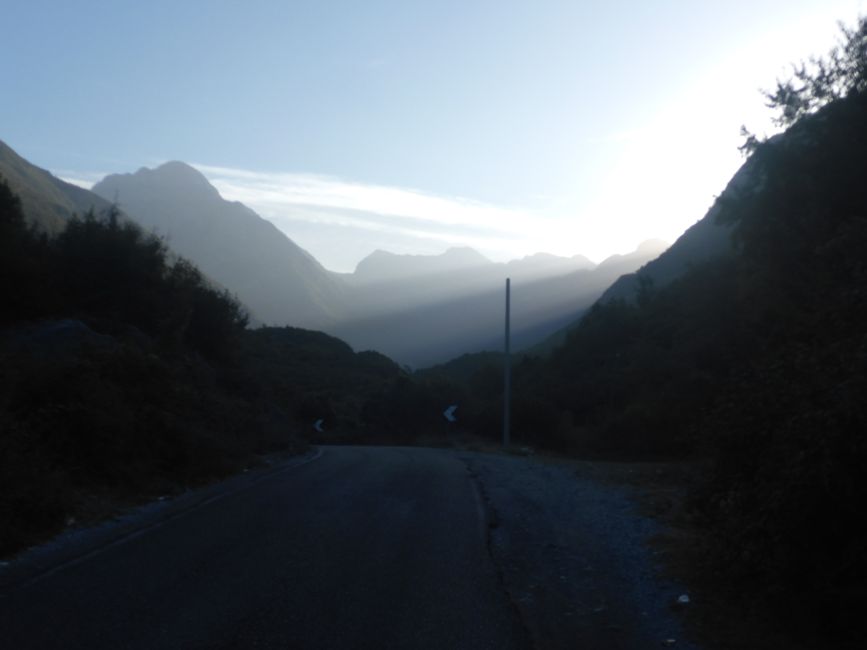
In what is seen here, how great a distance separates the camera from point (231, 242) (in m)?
147

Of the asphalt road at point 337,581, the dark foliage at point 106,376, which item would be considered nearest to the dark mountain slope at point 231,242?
the dark foliage at point 106,376

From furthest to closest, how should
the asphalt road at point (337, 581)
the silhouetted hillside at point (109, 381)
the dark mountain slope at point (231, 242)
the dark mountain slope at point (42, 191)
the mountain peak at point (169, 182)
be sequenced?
the mountain peak at point (169, 182) → the dark mountain slope at point (231, 242) → the dark mountain slope at point (42, 191) → the silhouetted hillside at point (109, 381) → the asphalt road at point (337, 581)

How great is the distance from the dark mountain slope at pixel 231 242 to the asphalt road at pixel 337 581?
394 ft

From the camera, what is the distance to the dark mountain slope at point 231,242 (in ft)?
458

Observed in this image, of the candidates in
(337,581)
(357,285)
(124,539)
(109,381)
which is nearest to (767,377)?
(337,581)

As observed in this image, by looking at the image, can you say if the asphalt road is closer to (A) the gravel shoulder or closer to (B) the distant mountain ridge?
(A) the gravel shoulder

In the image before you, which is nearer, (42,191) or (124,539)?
(124,539)

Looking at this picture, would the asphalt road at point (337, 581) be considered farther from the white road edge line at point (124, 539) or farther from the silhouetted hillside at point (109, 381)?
the silhouetted hillside at point (109, 381)

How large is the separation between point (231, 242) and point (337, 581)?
5589 inches

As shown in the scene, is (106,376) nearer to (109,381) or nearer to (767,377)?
(109,381)

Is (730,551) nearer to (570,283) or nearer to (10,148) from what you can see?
(10,148)

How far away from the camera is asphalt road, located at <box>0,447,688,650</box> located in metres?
7.66

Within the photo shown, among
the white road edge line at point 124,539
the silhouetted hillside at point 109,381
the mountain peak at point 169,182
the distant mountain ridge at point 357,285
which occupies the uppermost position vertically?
the mountain peak at point 169,182

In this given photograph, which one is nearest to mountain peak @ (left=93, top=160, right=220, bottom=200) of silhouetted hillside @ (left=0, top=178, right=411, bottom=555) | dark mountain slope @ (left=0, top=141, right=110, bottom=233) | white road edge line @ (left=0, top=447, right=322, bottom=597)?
dark mountain slope @ (left=0, top=141, right=110, bottom=233)
